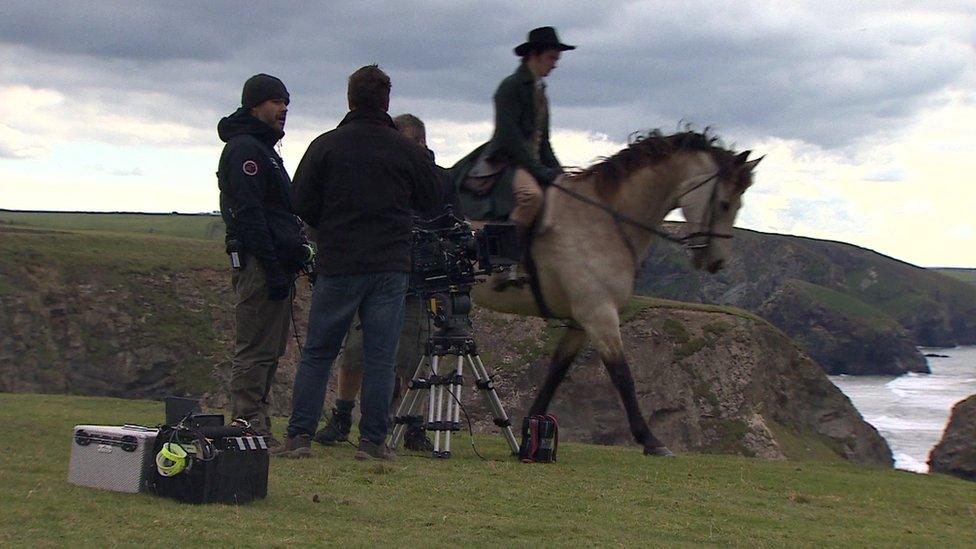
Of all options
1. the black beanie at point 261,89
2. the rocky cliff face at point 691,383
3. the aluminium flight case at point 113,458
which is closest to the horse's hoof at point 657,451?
the black beanie at point 261,89

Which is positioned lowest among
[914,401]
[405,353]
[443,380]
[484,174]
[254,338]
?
[914,401]

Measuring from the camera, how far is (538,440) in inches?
367

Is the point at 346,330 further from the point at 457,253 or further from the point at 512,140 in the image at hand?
the point at 512,140

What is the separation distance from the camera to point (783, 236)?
327 feet

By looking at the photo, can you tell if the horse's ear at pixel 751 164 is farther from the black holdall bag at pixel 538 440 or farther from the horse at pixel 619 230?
the black holdall bag at pixel 538 440

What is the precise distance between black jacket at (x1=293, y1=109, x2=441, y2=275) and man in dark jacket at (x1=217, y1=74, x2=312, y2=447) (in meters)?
0.46

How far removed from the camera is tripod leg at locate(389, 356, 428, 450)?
9.35 meters

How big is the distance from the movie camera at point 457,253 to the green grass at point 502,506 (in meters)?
1.37

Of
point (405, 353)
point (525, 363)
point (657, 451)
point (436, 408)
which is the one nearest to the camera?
point (436, 408)

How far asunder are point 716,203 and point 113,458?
5417mm

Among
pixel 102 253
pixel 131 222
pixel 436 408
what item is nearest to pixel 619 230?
pixel 436 408

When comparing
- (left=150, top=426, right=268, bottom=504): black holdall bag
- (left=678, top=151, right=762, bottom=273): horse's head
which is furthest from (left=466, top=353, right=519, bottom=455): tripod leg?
(left=150, top=426, right=268, bottom=504): black holdall bag

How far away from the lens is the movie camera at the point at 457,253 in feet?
30.0

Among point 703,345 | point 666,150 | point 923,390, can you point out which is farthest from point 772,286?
point 666,150
